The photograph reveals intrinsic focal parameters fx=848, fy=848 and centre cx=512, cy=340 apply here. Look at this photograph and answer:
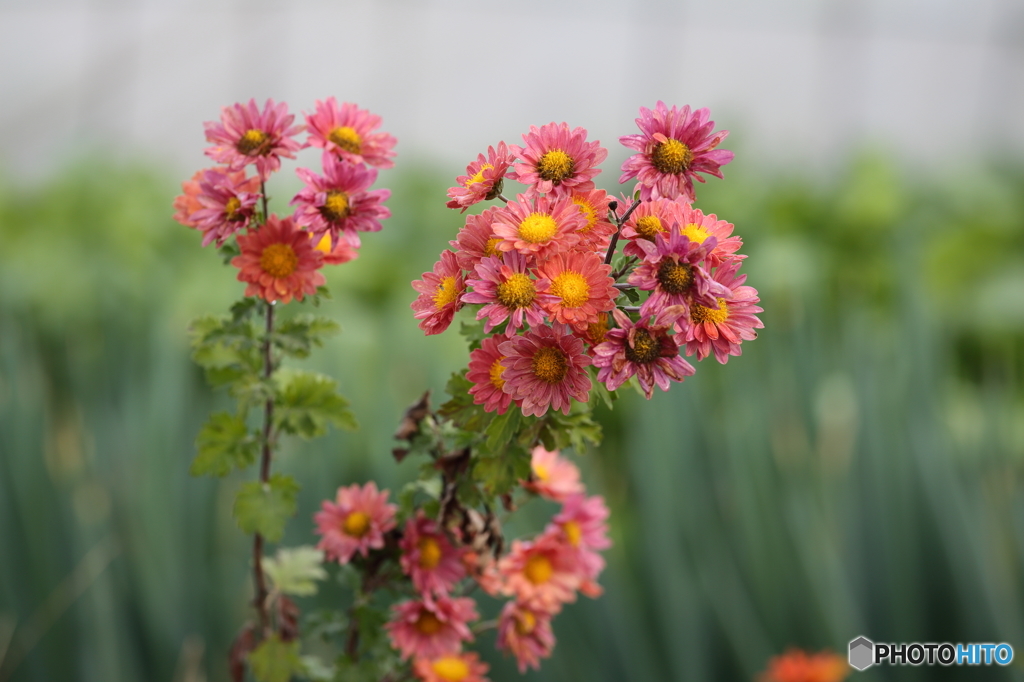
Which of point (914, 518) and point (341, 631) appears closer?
point (341, 631)

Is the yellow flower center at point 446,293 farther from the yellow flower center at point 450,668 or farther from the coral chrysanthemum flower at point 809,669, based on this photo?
the coral chrysanthemum flower at point 809,669

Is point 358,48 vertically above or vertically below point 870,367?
above

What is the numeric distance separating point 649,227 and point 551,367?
0.06m

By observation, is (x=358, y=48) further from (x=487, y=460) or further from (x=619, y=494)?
(x=487, y=460)

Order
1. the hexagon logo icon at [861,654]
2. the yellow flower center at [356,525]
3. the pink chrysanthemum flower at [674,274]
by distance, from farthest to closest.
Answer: the hexagon logo icon at [861,654]
the yellow flower center at [356,525]
the pink chrysanthemum flower at [674,274]

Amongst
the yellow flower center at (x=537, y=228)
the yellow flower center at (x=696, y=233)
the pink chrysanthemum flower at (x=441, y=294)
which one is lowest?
the pink chrysanthemum flower at (x=441, y=294)

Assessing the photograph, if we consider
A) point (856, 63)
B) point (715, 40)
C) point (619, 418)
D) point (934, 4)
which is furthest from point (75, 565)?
point (934, 4)

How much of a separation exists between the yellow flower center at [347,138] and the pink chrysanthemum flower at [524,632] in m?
0.21

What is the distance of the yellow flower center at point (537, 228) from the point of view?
10.9 inches

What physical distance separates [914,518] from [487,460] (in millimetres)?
654

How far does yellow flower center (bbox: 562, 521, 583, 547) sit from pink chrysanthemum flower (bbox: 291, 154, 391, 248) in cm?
16

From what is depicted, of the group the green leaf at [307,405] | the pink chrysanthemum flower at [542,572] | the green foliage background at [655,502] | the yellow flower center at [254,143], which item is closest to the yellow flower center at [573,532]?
the pink chrysanthemum flower at [542,572]

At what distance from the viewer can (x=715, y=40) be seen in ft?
7.98

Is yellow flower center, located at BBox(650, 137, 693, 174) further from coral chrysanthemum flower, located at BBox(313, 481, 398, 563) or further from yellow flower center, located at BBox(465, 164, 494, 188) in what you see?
coral chrysanthemum flower, located at BBox(313, 481, 398, 563)
